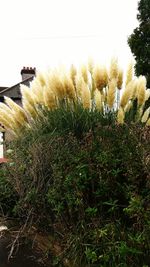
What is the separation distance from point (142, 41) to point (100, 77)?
9.63 meters

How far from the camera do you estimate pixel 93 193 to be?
2934 millimetres

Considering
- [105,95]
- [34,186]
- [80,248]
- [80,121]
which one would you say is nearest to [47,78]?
[105,95]

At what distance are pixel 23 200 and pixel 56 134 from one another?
0.82 m

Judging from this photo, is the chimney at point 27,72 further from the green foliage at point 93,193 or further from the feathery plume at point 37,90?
the green foliage at point 93,193

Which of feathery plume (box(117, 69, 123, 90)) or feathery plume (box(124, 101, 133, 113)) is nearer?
feathery plume (box(124, 101, 133, 113))

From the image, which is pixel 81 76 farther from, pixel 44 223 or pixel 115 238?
pixel 115 238

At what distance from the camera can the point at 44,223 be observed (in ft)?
11.1

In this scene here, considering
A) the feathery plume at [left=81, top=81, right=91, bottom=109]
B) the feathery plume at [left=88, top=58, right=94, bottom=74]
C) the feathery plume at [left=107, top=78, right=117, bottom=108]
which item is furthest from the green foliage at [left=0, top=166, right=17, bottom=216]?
the feathery plume at [left=88, top=58, right=94, bottom=74]

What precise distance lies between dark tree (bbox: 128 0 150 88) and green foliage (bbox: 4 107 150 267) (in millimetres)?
10269

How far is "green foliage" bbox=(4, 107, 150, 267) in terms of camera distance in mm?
2492

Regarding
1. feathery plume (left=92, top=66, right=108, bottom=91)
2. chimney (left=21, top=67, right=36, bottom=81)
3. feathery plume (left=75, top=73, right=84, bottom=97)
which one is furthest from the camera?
chimney (left=21, top=67, right=36, bottom=81)

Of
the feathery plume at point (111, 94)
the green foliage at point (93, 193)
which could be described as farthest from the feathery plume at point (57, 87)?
the green foliage at point (93, 193)

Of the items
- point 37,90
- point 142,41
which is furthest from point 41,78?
point 142,41

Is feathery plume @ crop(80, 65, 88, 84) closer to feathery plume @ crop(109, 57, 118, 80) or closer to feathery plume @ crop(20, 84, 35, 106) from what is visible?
feathery plume @ crop(109, 57, 118, 80)
